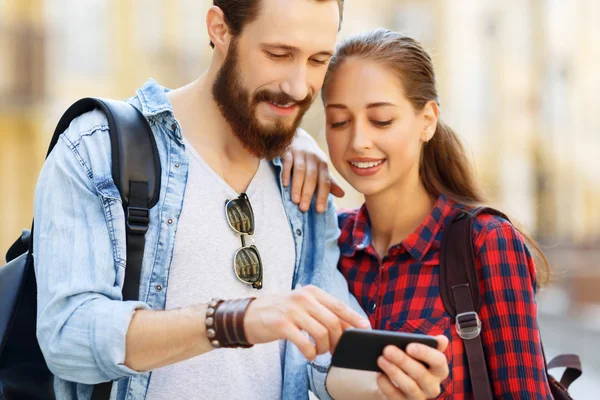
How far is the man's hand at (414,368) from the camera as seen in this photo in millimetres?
2596

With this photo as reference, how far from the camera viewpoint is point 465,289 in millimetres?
3244

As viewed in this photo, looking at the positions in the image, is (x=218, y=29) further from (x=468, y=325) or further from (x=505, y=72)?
(x=505, y=72)

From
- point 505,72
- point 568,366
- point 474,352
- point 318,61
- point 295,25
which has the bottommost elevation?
point 568,366

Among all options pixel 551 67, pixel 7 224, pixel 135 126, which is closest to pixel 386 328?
pixel 135 126

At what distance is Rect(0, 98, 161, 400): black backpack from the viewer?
2.88 m

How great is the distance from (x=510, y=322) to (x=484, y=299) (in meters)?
0.13

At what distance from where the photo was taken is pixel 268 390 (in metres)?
3.21

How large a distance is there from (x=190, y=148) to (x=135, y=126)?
0.27 metres

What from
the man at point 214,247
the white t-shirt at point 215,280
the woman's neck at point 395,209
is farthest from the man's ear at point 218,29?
the woman's neck at point 395,209

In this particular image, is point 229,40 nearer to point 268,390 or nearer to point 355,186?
point 355,186

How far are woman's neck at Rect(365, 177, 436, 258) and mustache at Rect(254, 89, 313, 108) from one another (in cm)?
63

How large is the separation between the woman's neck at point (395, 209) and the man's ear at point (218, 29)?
0.85 m

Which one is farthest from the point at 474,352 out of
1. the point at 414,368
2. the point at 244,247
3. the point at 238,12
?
the point at 238,12

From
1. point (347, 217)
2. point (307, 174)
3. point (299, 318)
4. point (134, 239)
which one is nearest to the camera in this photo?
point (299, 318)
